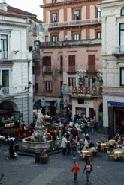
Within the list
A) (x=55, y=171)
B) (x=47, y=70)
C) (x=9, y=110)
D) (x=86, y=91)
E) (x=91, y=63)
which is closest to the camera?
(x=55, y=171)

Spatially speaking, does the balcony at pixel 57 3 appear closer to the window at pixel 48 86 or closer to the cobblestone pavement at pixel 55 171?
the window at pixel 48 86

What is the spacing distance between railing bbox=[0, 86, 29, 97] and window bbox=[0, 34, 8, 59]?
2.81 meters

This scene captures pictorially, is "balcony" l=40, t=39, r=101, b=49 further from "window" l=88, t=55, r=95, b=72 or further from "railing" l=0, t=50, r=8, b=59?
"railing" l=0, t=50, r=8, b=59

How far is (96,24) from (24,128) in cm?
1909

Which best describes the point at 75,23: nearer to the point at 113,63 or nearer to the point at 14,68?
the point at 14,68

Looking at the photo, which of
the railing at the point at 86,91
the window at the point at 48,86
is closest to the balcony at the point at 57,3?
the window at the point at 48,86

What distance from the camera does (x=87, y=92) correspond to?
48.2 meters

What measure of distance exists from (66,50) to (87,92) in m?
6.81

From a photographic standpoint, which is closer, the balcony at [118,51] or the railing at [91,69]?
the balcony at [118,51]

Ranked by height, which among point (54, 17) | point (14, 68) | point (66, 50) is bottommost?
point (14, 68)

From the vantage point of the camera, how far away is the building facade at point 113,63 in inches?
1574

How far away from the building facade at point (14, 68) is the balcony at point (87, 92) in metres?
6.04

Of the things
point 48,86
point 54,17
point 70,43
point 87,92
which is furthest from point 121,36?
point 54,17

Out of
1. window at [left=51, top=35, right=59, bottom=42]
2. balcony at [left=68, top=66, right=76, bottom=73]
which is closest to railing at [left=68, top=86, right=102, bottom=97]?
balcony at [left=68, top=66, right=76, bottom=73]
